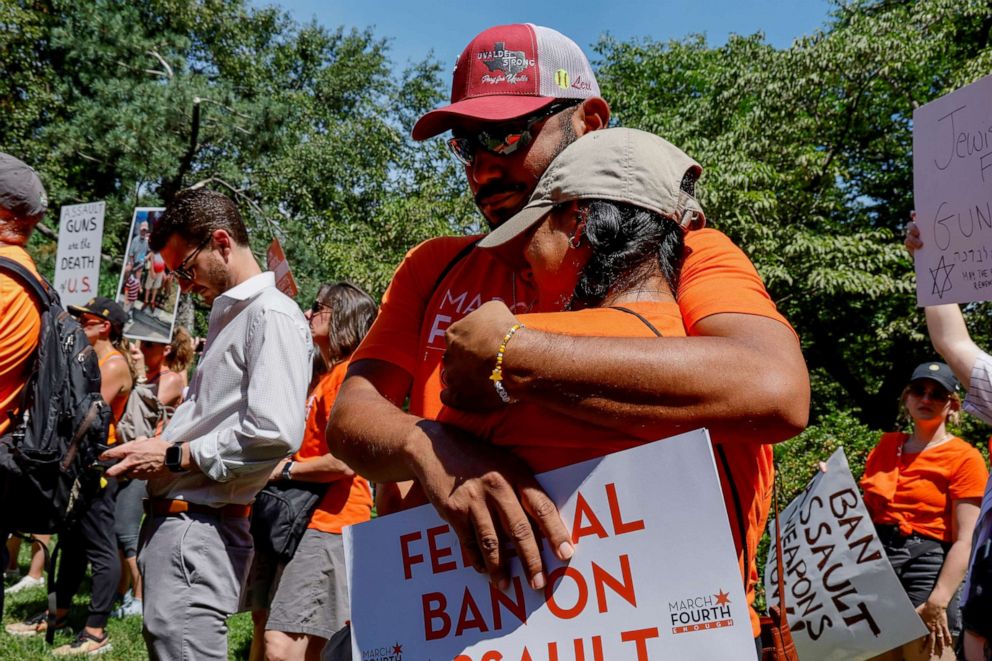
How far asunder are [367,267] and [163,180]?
6978 millimetres

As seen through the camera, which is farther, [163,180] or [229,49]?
[229,49]

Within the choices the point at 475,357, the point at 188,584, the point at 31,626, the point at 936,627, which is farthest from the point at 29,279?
the point at 936,627

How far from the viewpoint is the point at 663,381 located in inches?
43.2

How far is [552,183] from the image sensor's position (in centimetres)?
130

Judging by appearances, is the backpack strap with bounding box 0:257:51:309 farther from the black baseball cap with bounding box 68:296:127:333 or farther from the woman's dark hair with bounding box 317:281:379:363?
the black baseball cap with bounding box 68:296:127:333

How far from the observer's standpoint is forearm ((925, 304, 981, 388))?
2.86 metres

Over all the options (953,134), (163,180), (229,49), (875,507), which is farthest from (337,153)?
(953,134)

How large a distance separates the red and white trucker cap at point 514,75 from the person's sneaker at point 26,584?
7096 mm

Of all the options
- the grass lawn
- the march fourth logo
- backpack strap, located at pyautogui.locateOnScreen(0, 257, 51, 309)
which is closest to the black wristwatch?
backpack strap, located at pyautogui.locateOnScreen(0, 257, 51, 309)

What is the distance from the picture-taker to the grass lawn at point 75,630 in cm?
532

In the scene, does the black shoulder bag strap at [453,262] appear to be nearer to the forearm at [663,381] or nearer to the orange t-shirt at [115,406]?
the forearm at [663,381]

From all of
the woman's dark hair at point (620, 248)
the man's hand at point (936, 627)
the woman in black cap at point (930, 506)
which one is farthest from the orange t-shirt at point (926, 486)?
the woman's dark hair at point (620, 248)

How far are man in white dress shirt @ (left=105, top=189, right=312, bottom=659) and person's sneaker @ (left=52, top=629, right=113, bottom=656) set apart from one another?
278cm

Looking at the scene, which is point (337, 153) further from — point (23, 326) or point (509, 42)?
point (509, 42)
